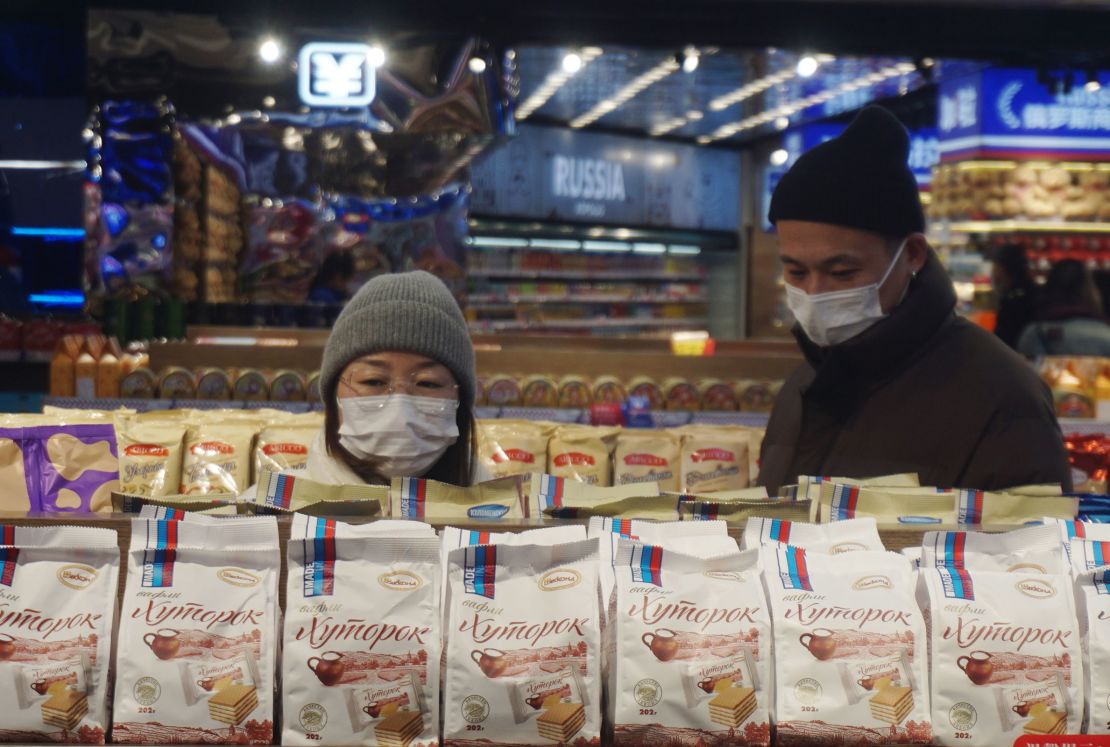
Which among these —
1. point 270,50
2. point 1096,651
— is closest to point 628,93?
point 270,50

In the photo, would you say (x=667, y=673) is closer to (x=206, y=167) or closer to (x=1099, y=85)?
(x=206, y=167)

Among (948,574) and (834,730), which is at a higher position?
(948,574)

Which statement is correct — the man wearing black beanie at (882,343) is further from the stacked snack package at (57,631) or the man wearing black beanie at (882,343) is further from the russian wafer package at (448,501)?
the stacked snack package at (57,631)

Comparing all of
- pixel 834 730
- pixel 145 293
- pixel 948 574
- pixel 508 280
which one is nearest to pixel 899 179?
pixel 948 574

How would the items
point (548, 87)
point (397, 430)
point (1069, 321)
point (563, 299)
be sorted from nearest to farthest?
point (397, 430) → point (1069, 321) → point (548, 87) → point (563, 299)

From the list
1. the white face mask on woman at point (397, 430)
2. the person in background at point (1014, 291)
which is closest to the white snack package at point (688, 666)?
the white face mask on woman at point (397, 430)

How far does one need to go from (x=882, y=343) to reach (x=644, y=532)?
1.22 metres

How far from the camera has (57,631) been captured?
135 cm

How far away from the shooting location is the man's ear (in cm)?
267

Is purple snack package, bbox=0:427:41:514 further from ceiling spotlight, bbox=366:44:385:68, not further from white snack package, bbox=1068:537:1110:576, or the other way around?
ceiling spotlight, bbox=366:44:385:68

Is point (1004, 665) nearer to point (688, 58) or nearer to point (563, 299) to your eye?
point (688, 58)

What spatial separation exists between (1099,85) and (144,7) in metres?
6.92

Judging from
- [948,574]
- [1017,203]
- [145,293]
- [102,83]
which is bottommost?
[948,574]

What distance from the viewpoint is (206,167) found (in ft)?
26.8
